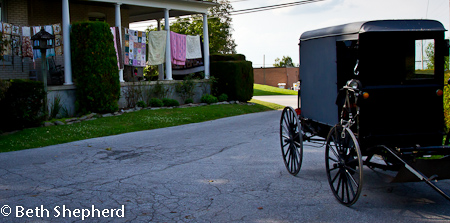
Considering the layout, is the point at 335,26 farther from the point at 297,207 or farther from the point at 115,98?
the point at 115,98

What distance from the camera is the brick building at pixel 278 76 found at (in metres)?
52.0

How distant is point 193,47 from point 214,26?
18.5 m

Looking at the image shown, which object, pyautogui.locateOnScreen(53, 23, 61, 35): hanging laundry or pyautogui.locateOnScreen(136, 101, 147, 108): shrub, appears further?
pyautogui.locateOnScreen(136, 101, 147, 108): shrub

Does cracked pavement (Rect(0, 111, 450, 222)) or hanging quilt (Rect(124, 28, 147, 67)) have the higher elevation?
hanging quilt (Rect(124, 28, 147, 67))

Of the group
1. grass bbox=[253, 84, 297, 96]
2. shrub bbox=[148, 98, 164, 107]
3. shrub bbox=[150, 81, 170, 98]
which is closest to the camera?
shrub bbox=[148, 98, 164, 107]

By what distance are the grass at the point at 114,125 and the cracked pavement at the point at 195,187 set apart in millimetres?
1070

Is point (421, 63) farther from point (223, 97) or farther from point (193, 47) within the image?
point (193, 47)

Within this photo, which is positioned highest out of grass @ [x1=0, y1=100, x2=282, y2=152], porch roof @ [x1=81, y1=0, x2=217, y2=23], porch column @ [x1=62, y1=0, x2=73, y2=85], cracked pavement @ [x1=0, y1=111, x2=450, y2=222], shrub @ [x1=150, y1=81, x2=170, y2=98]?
porch roof @ [x1=81, y1=0, x2=217, y2=23]

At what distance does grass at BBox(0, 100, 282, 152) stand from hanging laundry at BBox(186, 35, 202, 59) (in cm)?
380

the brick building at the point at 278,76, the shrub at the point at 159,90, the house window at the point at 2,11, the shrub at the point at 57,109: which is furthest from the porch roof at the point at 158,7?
the brick building at the point at 278,76

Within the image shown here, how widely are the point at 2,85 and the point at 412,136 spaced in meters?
10.3

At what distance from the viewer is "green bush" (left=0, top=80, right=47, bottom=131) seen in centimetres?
1252

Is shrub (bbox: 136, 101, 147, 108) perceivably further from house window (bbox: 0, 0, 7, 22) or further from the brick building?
the brick building

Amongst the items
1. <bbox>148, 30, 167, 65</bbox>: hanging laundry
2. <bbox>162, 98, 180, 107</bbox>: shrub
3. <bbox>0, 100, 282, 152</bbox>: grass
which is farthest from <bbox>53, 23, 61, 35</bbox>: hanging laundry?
<bbox>162, 98, 180, 107</bbox>: shrub
